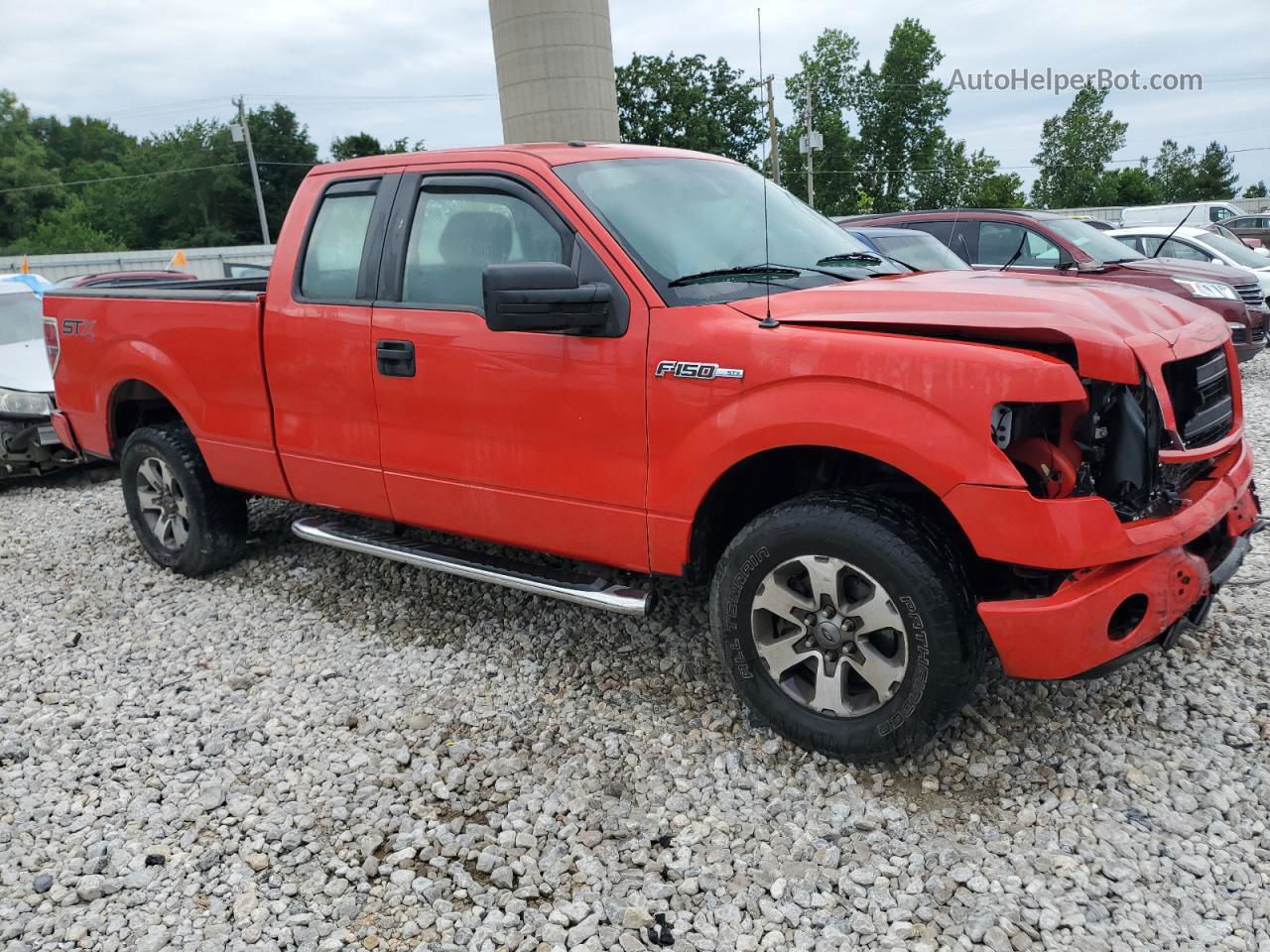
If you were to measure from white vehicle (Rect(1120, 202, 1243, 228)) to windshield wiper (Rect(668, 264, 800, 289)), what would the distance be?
22.1 m

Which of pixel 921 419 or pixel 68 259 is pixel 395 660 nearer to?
pixel 921 419

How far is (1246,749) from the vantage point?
3.20 m

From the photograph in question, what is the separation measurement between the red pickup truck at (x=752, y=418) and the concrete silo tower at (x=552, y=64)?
13.7m

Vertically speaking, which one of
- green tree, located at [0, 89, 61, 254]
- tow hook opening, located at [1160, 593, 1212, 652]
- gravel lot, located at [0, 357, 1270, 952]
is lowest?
gravel lot, located at [0, 357, 1270, 952]

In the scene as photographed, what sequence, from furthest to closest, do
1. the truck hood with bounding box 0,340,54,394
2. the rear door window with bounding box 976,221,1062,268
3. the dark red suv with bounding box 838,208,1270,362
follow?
the rear door window with bounding box 976,221,1062,268 < the dark red suv with bounding box 838,208,1270,362 < the truck hood with bounding box 0,340,54,394

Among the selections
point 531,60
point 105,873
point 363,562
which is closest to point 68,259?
point 531,60

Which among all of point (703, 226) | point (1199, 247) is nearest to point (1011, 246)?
point (1199, 247)

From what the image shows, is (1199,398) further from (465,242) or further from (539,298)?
(465,242)

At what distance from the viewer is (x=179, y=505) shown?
524 cm

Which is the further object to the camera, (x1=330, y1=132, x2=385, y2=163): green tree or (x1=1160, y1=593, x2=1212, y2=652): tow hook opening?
(x1=330, y1=132, x2=385, y2=163): green tree

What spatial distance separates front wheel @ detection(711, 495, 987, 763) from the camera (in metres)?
2.88

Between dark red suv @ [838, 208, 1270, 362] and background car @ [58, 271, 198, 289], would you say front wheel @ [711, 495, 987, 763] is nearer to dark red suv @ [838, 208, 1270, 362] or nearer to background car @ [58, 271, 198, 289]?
dark red suv @ [838, 208, 1270, 362]

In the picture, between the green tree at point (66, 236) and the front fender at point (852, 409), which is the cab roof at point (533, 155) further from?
the green tree at point (66, 236)

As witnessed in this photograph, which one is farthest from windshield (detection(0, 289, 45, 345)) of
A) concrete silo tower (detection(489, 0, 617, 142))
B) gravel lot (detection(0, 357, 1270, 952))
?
concrete silo tower (detection(489, 0, 617, 142))
